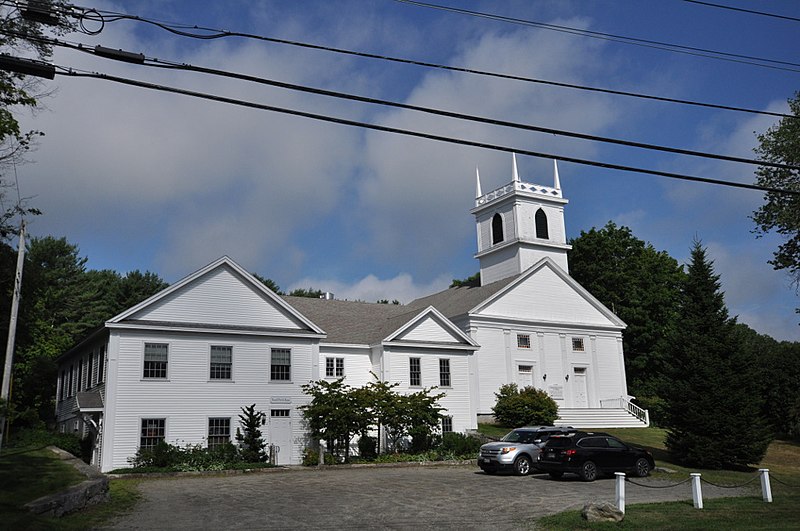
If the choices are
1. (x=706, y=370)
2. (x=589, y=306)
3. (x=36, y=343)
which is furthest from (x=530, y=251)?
(x=36, y=343)

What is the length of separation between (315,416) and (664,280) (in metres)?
44.5

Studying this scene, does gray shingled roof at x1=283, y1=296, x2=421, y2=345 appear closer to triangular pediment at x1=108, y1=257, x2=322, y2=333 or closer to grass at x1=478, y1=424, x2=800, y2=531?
triangular pediment at x1=108, y1=257, x2=322, y2=333

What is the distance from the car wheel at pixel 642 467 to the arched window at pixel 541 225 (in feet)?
87.8

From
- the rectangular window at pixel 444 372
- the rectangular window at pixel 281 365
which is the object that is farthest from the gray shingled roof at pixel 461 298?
the rectangular window at pixel 281 365

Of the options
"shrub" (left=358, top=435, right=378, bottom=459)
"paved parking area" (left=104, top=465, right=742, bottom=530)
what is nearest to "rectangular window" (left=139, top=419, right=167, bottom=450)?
"paved parking area" (left=104, top=465, right=742, bottom=530)

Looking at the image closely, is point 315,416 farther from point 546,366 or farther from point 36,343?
point 36,343

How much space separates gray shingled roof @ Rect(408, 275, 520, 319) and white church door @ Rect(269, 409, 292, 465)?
12864 millimetres

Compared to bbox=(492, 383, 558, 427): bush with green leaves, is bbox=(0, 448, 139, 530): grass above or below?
below

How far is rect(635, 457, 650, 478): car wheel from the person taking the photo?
25.7m

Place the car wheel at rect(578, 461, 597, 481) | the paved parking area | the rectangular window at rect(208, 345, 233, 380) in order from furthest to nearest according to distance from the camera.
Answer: the rectangular window at rect(208, 345, 233, 380)
the car wheel at rect(578, 461, 597, 481)
the paved parking area

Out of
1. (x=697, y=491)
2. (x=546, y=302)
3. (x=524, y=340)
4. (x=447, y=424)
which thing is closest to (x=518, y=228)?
(x=546, y=302)

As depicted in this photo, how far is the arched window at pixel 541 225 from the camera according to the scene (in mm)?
51231

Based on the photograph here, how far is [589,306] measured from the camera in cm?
4944

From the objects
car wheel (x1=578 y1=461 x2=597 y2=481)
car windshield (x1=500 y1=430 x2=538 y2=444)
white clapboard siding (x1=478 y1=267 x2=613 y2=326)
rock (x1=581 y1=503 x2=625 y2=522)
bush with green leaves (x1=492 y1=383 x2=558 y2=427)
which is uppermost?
white clapboard siding (x1=478 y1=267 x2=613 y2=326)
